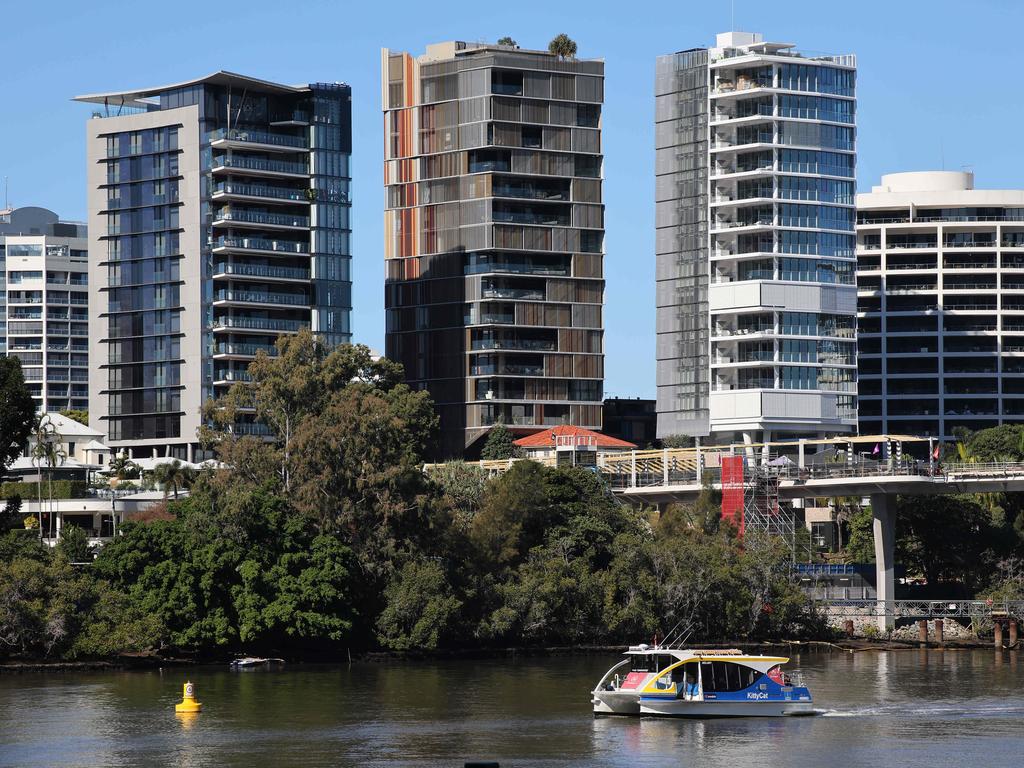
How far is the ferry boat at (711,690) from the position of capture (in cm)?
8344

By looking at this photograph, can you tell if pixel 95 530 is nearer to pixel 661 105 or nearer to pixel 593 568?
pixel 593 568

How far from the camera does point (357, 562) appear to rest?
364ft

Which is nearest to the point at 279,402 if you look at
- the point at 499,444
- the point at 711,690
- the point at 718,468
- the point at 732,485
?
the point at 732,485

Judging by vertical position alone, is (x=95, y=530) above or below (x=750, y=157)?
below

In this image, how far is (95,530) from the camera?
14500 centimetres

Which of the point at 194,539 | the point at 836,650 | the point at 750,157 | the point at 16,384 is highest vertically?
the point at 750,157

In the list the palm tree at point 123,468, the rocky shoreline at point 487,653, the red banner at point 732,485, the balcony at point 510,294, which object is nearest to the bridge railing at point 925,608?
the rocky shoreline at point 487,653

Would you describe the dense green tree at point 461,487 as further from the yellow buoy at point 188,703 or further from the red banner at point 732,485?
the yellow buoy at point 188,703

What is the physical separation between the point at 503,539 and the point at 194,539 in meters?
22.4

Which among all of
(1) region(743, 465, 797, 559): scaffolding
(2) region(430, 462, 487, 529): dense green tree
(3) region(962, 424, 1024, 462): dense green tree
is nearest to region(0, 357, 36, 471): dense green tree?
(2) region(430, 462, 487, 529): dense green tree

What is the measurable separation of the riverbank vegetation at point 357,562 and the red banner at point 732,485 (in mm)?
5791

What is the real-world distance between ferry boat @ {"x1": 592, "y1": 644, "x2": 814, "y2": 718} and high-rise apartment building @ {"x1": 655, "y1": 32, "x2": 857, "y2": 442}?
100367 mm

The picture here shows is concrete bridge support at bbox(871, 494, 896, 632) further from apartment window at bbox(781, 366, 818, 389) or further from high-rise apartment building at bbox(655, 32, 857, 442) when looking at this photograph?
apartment window at bbox(781, 366, 818, 389)

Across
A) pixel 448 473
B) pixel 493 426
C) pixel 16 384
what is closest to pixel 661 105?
pixel 493 426
